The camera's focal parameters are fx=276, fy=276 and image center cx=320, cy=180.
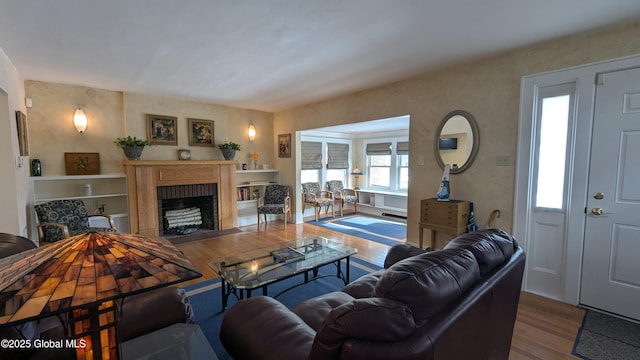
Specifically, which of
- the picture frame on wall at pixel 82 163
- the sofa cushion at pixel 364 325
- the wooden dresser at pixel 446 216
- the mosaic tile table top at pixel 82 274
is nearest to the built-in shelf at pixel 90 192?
the picture frame on wall at pixel 82 163

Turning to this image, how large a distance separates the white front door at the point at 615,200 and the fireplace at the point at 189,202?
5.16m

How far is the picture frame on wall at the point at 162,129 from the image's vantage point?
4.66 m

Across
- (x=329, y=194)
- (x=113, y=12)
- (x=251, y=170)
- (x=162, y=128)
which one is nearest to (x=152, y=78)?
(x=162, y=128)

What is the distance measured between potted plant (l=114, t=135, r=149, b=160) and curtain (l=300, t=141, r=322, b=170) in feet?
11.2

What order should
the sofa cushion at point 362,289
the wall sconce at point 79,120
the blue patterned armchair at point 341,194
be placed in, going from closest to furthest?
the sofa cushion at point 362,289, the wall sconce at point 79,120, the blue patterned armchair at point 341,194

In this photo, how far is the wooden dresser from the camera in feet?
9.93

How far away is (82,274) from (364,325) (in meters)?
0.78

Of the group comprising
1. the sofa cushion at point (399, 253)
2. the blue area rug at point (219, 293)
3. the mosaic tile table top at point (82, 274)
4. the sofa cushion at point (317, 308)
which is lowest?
the blue area rug at point (219, 293)

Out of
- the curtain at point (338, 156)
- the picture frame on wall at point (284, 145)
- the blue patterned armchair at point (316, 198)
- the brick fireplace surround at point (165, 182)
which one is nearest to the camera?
the brick fireplace surround at point (165, 182)

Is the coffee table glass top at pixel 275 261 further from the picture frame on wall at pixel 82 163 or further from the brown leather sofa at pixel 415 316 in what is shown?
the picture frame on wall at pixel 82 163

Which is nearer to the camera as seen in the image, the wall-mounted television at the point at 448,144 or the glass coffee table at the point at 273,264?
the glass coffee table at the point at 273,264

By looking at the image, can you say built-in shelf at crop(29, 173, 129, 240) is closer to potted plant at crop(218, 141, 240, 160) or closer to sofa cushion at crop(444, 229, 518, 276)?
potted plant at crop(218, 141, 240, 160)

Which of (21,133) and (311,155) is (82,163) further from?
(311,155)

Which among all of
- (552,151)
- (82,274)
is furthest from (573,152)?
(82,274)
